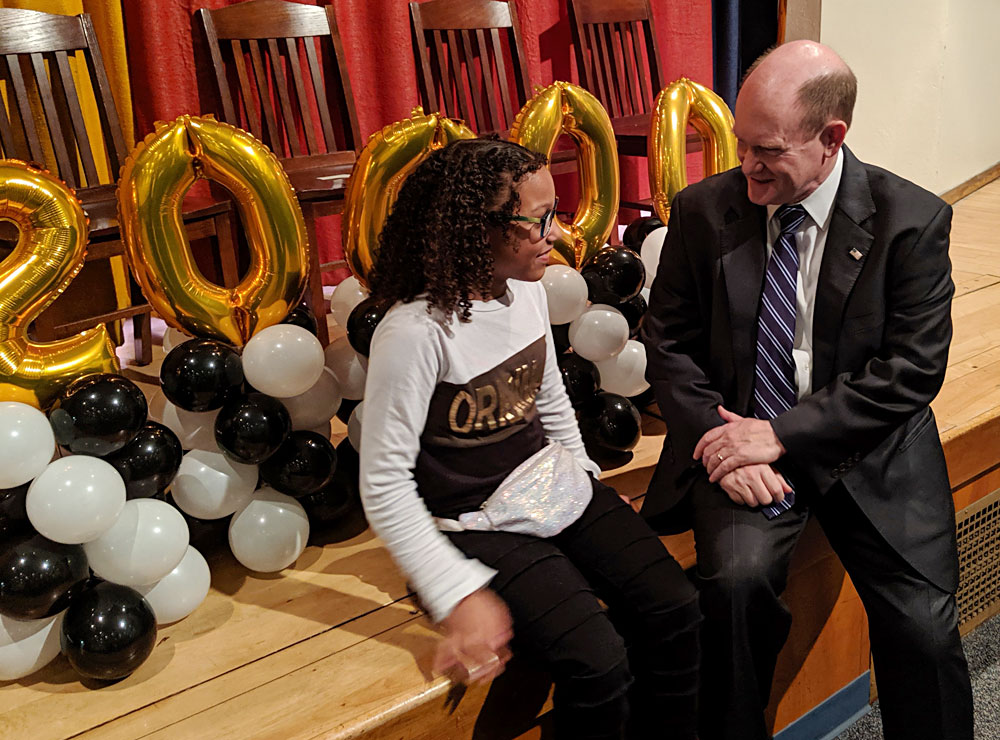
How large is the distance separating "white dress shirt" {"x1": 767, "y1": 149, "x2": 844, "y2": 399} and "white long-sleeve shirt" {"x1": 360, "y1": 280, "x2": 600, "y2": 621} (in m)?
0.42

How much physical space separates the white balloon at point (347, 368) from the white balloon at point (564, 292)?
40 cm

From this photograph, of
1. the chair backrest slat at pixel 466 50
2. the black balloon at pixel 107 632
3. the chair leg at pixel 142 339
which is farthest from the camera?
the chair backrest slat at pixel 466 50

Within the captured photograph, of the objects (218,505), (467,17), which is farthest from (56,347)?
(467,17)

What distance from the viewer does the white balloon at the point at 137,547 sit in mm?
1358

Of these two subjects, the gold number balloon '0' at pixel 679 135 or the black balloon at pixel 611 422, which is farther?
the gold number balloon '0' at pixel 679 135

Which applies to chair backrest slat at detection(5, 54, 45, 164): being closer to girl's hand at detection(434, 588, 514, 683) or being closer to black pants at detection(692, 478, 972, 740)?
girl's hand at detection(434, 588, 514, 683)

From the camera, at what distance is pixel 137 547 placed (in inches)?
53.6

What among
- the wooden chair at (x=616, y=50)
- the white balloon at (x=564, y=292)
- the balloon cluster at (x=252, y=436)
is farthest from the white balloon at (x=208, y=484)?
the wooden chair at (x=616, y=50)

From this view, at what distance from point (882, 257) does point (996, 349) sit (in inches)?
52.6

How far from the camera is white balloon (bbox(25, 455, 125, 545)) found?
4.22 feet

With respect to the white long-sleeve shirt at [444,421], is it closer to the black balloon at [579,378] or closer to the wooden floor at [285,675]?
the wooden floor at [285,675]

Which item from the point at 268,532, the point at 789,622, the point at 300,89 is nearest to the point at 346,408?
the point at 268,532

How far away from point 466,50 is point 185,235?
194cm

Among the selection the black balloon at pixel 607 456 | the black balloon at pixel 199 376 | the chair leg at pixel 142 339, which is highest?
the black balloon at pixel 199 376
